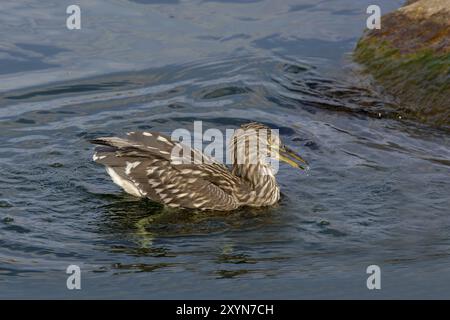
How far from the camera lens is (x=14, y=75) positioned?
15352mm

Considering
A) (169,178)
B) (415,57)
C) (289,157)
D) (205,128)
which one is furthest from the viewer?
(415,57)

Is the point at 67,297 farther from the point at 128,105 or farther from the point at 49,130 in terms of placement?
the point at 128,105

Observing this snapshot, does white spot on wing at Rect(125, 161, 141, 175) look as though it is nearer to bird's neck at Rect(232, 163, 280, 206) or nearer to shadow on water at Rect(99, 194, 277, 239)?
shadow on water at Rect(99, 194, 277, 239)

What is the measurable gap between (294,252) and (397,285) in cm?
122

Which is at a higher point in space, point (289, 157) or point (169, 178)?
point (289, 157)

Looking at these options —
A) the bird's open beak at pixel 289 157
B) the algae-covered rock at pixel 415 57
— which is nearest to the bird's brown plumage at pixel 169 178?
the bird's open beak at pixel 289 157

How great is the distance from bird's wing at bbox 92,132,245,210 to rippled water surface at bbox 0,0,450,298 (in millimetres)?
186

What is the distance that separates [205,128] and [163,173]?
232 centimetres

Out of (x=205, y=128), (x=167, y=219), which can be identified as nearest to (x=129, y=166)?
(x=167, y=219)

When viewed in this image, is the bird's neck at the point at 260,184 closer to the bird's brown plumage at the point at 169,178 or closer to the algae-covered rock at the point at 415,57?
the bird's brown plumage at the point at 169,178

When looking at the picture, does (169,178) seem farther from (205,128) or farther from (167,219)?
(205,128)

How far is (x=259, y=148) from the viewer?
37.7 feet

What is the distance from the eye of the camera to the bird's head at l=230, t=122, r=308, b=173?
1138 centimetres

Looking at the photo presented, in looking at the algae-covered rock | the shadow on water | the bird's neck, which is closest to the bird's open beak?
the bird's neck
